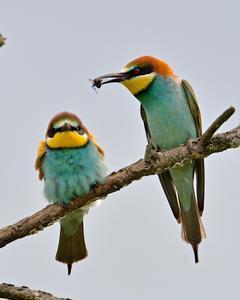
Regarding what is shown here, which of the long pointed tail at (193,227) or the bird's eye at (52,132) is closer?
the bird's eye at (52,132)

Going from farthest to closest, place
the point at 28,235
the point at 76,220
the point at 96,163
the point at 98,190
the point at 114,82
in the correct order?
the point at 114,82 → the point at 76,220 → the point at 96,163 → the point at 98,190 → the point at 28,235

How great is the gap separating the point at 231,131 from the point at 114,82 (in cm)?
176

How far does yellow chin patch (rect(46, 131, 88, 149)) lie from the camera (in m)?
4.48

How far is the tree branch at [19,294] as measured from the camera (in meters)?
3.22

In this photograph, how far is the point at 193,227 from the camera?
5289 millimetres

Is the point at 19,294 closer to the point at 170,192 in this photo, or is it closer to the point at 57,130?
the point at 57,130

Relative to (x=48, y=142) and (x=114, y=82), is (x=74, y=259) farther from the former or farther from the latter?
(x=114, y=82)

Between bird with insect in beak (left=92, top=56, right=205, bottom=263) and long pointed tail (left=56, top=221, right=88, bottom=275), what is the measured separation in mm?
928

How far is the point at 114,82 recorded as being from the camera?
5.25 m

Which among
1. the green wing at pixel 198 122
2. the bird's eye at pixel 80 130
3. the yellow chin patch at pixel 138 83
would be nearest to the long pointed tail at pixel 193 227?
the green wing at pixel 198 122

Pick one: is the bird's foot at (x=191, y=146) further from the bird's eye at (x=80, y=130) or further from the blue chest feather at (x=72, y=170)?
the bird's eye at (x=80, y=130)

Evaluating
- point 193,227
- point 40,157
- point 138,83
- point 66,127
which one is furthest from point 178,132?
point 40,157

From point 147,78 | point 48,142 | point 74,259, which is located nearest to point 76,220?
point 74,259

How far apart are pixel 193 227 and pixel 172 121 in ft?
3.05
